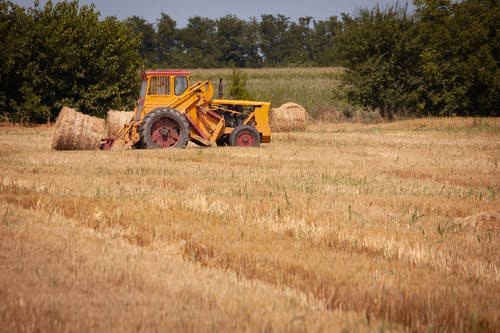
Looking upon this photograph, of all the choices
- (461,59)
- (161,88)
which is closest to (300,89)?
(461,59)

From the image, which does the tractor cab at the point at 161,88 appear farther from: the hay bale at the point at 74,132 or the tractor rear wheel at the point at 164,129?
the hay bale at the point at 74,132

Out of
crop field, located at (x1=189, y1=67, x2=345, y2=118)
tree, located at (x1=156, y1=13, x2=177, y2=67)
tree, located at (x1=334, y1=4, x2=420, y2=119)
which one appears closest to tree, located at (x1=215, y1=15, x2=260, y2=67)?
tree, located at (x1=156, y1=13, x2=177, y2=67)

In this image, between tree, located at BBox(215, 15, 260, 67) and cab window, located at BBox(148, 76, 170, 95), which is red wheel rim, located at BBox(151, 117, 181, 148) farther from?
tree, located at BBox(215, 15, 260, 67)

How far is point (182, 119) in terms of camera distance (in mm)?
17047

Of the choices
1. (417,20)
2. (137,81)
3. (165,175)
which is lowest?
(165,175)

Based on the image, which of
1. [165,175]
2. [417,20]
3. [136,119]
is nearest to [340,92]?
[417,20]

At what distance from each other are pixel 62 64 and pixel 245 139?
14.8 metres

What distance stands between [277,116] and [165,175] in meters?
17.0

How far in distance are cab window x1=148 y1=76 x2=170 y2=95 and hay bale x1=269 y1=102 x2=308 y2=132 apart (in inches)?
416

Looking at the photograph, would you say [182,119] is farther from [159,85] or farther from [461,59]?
[461,59]

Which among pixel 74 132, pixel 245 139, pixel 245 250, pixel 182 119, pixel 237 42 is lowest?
pixel 245 250

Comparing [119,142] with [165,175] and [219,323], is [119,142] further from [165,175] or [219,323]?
[219,323]

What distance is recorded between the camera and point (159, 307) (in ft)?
12.9

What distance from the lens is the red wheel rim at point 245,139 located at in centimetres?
1819
